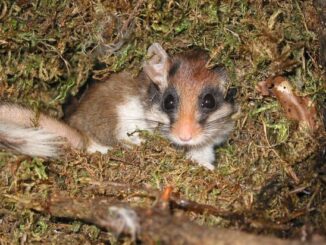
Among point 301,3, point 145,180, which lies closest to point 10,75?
point 145,180

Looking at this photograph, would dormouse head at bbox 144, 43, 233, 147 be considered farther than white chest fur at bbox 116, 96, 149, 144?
No

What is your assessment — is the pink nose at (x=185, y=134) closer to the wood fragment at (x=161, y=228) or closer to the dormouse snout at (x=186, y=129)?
the dormouse snout at (x=186, y=129)

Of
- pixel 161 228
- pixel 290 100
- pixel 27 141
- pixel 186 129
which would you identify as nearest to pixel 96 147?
pixel 186 129

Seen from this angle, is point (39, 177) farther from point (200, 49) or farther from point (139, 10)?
point (200, 49)

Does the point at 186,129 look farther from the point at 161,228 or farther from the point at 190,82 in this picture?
the point at 161,228

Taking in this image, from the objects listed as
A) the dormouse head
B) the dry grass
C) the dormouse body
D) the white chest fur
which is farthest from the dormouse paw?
the dormouse head

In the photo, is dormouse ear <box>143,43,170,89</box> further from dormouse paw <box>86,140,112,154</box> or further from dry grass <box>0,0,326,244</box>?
dormouse paw <box>86,140,112,154</box>
